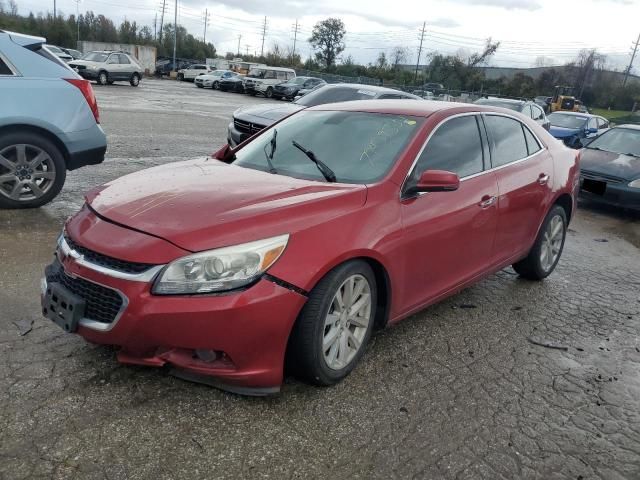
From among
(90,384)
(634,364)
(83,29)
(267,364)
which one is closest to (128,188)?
(90,384)

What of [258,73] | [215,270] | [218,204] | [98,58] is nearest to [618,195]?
[218,204]

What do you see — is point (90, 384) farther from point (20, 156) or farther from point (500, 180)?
point (20, 156)

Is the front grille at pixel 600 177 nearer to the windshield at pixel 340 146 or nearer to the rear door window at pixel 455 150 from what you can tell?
the rear door window at pixel 455 150

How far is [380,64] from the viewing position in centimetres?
7519

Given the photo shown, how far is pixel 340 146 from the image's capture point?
374 cm

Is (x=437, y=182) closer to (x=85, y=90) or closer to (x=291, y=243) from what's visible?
(x=291, y=243)

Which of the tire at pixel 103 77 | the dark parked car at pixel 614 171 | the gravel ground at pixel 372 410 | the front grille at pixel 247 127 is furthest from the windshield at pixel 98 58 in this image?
the gravel ground at pixel 372 410

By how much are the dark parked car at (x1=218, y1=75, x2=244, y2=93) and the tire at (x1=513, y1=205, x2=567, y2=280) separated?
34523mm

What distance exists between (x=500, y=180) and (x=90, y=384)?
3125mm

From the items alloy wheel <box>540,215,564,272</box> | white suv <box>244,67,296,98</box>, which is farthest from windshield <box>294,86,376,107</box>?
A: white suv <box>244,67,296,98</box>

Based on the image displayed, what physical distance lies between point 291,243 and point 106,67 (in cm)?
3126

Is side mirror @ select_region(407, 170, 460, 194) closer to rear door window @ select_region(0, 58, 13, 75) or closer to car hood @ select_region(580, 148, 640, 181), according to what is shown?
rear door window @ select_region(0, 58, 13, 75)

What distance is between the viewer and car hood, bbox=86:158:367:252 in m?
2.66

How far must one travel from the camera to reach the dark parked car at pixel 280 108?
9.27 metres
